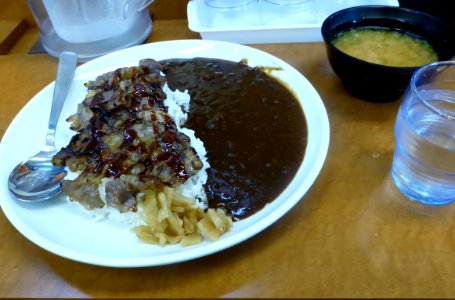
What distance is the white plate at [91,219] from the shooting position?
105 cm

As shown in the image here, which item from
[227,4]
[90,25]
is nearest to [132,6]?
[90,25]

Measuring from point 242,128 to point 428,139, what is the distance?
2.39 feet

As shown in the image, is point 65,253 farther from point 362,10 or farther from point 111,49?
point 362,10

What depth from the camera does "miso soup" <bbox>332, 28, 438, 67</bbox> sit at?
1624 millimetres

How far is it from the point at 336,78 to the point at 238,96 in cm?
60

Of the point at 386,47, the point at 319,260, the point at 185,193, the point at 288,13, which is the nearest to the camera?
the point at 319,260

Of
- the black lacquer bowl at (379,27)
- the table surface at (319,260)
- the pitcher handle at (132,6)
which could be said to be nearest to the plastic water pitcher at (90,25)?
the pitcher handle at (132,6)

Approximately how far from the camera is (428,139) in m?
1.22

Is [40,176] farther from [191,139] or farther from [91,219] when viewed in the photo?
[191,139]

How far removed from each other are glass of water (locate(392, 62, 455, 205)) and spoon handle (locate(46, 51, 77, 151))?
147 centimetres

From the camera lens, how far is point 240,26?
2.18 m

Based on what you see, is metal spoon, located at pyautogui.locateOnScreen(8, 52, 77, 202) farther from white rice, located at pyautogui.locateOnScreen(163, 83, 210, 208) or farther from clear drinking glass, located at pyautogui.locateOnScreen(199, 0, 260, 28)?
clear drinking glass, located at pyautogui.locateOnScreen(199, 0, 260, 28)

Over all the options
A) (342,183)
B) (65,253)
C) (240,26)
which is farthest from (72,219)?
(240,26)

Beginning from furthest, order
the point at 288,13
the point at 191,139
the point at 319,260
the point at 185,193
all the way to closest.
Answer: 1. the point at 288,13
2. the point at 191,139
3. the point at 185,193
4. the point at 319,260
